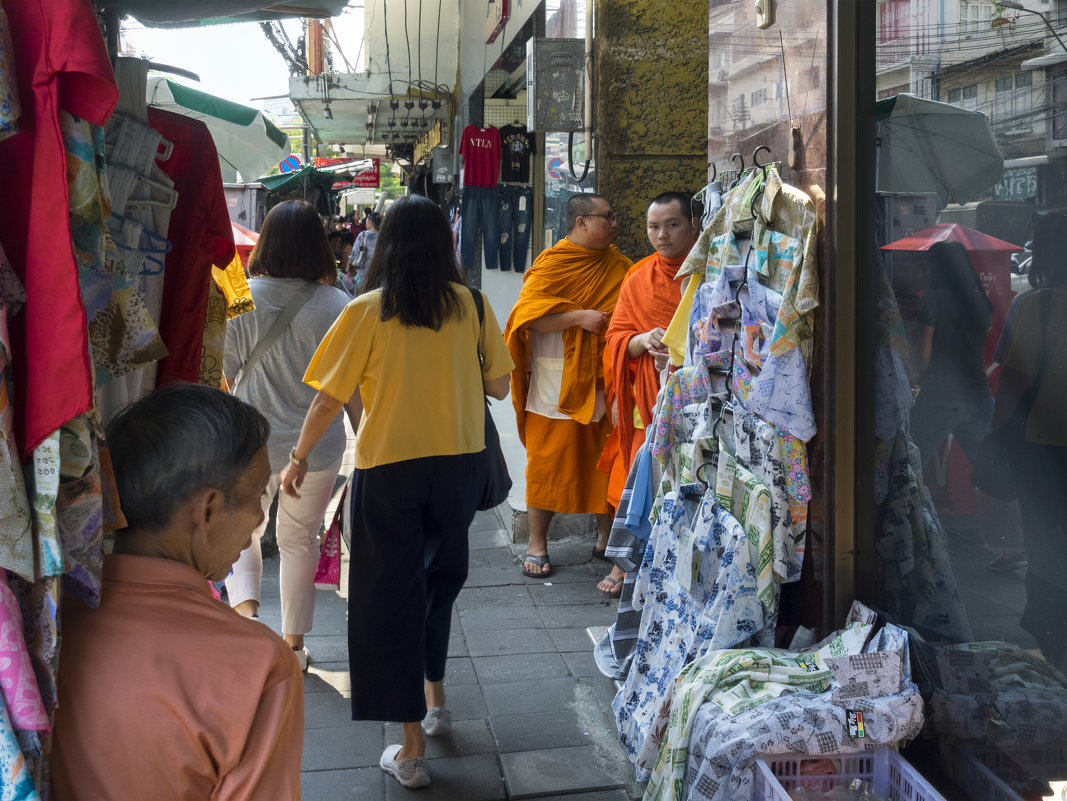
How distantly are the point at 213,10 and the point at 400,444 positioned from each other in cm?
143

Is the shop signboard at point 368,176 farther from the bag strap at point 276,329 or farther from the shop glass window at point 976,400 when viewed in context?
the shop glass window at point 976,400

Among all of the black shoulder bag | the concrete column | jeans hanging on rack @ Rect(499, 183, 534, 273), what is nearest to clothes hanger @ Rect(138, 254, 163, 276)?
the black shoulder bag

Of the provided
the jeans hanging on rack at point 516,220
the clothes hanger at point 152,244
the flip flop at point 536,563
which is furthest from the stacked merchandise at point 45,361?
the jeans hanging on rack at point 516,220

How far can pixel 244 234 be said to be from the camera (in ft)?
23.7

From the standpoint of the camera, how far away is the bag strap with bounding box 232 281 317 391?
4066 millimetres

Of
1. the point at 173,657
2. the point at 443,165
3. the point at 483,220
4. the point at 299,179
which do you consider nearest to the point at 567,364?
the point at 483,220

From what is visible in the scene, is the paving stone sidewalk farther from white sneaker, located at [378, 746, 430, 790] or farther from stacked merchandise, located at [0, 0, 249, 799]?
stacked merchandise, located at [0, 0, 249, 799]

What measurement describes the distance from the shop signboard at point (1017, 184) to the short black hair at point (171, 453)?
153 cm

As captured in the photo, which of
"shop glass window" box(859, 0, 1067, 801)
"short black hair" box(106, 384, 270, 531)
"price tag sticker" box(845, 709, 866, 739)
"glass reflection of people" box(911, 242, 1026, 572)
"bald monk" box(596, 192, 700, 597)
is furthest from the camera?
"bald monk" box(596, 192, 700, 597)

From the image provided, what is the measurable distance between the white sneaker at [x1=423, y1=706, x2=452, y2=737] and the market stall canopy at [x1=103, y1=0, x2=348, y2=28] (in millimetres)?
2315

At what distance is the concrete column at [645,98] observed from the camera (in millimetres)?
5703

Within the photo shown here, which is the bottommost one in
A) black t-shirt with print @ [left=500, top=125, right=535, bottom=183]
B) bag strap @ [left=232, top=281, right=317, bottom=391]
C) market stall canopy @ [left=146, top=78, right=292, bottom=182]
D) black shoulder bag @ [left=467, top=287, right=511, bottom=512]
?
black shoulder bag @ [left=467, top=287, right=511, bottom=512]

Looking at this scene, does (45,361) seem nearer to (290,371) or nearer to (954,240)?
(954,240)

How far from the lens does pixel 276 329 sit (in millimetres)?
4066
